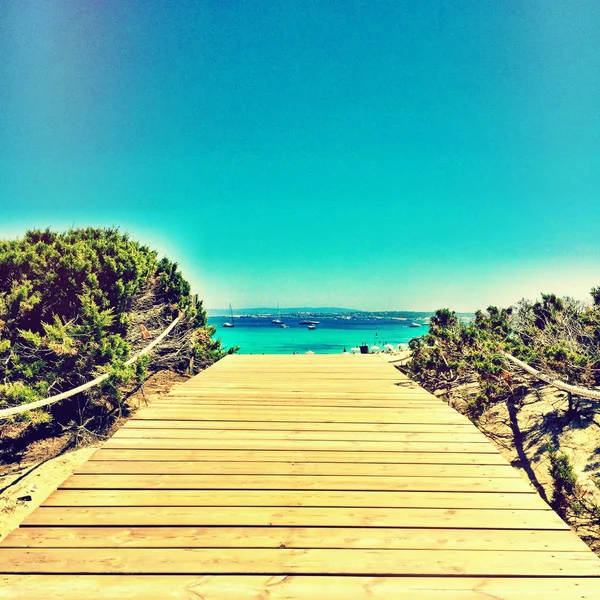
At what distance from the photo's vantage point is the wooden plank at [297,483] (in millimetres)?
2668

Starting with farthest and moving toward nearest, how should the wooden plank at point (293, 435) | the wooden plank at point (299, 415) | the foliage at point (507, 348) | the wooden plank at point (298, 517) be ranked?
the foliage at point (507, 348) → the wooden plank at point (299, 415) → the wooden plank at point (293, 435) → the wooden plank at point (298, 517)

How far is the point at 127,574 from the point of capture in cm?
183

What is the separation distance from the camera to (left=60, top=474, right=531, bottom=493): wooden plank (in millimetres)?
2668

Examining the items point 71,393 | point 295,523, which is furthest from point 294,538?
point 71,393

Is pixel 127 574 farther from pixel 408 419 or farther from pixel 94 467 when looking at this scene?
pixel 408 419

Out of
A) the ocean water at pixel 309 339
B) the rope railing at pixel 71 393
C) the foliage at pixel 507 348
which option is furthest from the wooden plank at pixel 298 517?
the ocean water at pixel 309 339

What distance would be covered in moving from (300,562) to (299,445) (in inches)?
60.5

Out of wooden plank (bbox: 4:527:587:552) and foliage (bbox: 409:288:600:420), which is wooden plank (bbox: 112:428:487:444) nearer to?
wooden plank (bbox: 4:527:587:552)

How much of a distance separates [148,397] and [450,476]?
761 cm

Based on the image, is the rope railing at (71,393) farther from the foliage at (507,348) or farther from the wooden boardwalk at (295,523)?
the foliage at (507,348)

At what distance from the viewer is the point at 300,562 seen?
1917 millimetres

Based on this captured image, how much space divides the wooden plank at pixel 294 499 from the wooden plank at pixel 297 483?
0.20ft

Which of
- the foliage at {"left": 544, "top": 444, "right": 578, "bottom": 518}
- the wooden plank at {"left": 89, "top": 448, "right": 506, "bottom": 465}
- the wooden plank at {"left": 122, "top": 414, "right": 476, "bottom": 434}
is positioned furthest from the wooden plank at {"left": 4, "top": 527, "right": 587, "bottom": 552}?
the foliage at {"left": 544, "top": 444, "right": 578, "bottom": 518}

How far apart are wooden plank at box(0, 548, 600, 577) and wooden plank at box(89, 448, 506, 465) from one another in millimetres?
1118
